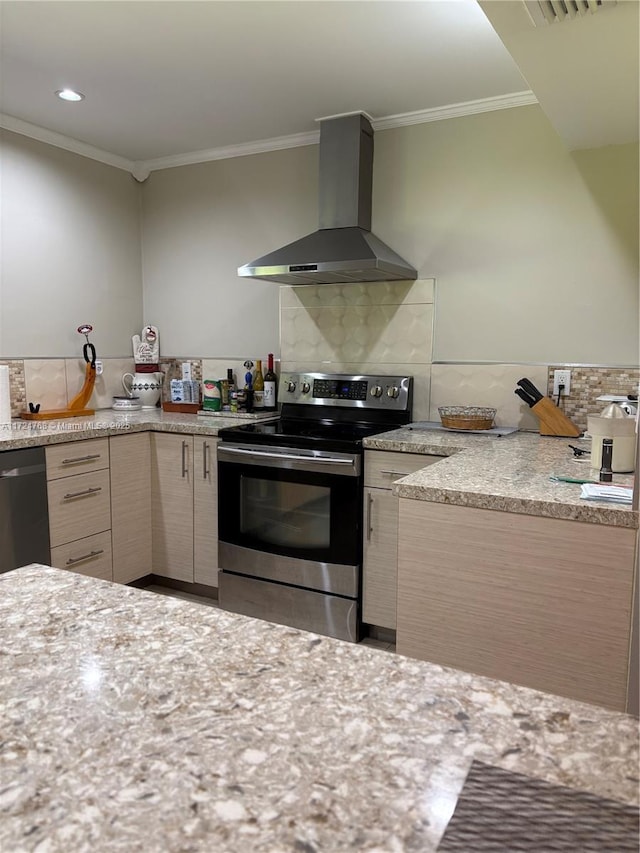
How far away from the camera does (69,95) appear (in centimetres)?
278

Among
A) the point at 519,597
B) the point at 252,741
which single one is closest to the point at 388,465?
the point at 519,597

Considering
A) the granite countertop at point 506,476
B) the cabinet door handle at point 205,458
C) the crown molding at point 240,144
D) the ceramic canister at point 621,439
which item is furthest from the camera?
the cabinet door handle at point 205,458

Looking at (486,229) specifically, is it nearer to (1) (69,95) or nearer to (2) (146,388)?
(1) (69,95)

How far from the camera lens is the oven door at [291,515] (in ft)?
8.45

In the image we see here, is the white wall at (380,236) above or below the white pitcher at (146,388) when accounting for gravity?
above

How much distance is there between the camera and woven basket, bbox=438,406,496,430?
8.84 ft

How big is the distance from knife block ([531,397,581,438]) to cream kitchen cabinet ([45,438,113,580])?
77.3 inches

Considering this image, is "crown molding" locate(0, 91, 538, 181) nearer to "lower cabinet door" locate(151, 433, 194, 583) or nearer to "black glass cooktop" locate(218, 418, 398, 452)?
"black glass cooktop" locate(218, 418, 398, 452)

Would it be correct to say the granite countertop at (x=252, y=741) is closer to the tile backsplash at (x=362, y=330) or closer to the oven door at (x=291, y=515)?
the oven door at (x=291, y=515)

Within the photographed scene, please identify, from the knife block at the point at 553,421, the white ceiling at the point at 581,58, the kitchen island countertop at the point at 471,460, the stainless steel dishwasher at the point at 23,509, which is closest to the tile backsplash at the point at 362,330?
the kitchen island countertop at the point at 471,460

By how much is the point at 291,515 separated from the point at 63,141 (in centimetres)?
239

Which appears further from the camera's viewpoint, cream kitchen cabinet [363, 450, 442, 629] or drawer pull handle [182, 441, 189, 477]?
drawer pull handle [182, 441, 189, 477]

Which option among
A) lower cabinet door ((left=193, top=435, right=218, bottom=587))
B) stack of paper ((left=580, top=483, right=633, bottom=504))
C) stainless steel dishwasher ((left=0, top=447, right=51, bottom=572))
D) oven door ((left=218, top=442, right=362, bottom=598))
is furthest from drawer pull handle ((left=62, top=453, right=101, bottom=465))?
stack of paper ((left=580, top=483, right=633, bottom=504))

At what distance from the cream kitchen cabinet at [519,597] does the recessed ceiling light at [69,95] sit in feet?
7.88
